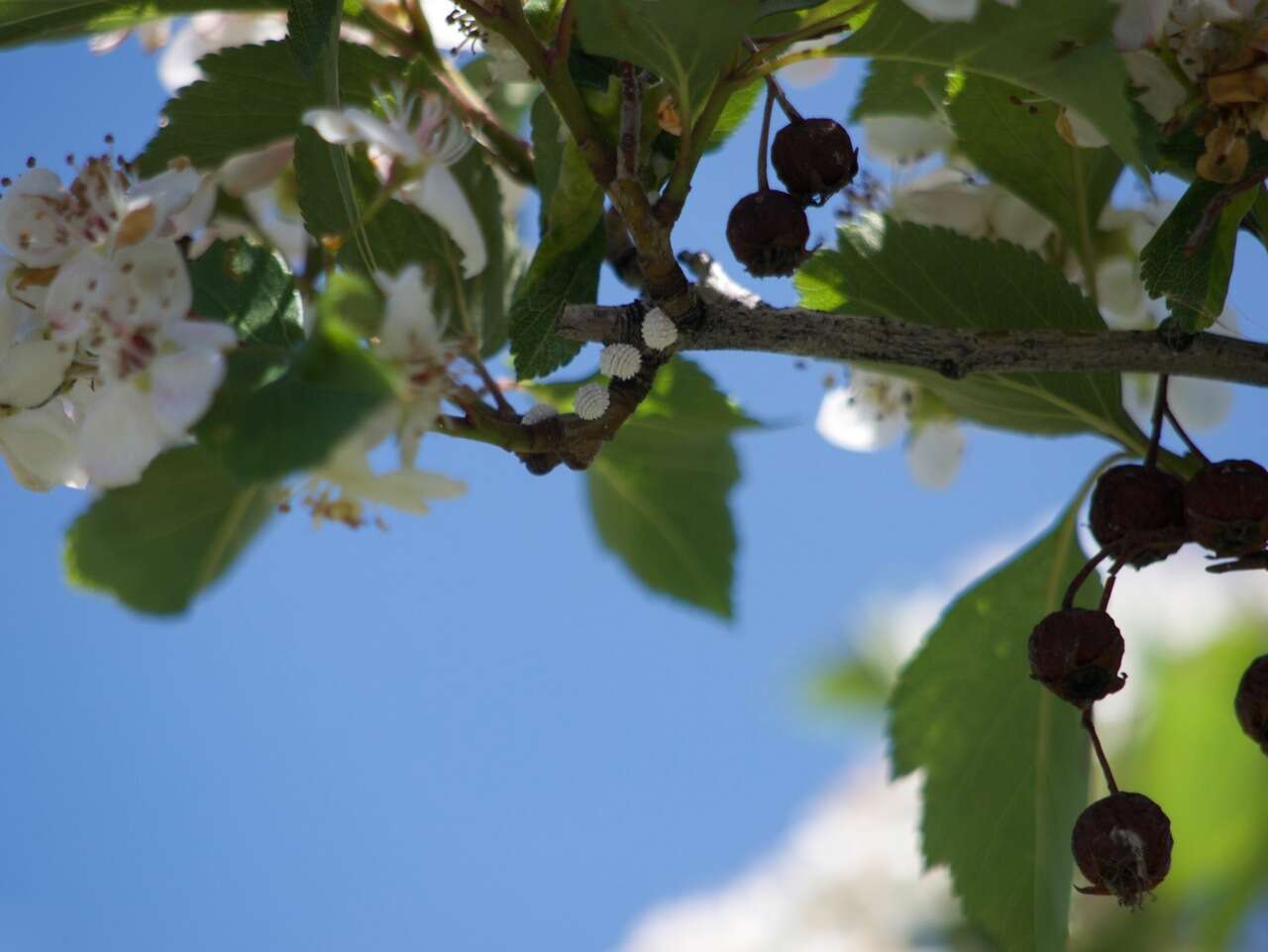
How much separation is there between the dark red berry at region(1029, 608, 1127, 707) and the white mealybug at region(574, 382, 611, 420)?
240 millimetres

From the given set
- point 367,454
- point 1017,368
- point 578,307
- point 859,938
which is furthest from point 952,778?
point 859,938

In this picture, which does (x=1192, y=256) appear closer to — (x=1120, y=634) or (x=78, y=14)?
(x=1120, y=634)

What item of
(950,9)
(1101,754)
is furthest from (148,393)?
(1101,754)

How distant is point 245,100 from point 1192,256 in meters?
0.51

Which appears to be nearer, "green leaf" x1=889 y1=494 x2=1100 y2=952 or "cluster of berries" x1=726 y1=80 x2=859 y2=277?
"cluster of berries" x1=726 y1=80 x2=859 y2=277

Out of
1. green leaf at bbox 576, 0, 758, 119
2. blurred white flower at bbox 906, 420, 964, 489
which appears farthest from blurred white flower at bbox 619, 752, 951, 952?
green leaf at bbox 576, 0, 758, 119

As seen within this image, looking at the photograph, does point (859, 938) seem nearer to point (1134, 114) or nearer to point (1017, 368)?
point (1017, 368)

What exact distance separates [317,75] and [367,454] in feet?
0.78

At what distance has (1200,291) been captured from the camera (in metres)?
0.70

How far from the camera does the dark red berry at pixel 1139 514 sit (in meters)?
0.72

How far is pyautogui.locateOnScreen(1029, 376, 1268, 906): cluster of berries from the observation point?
638 millimetres

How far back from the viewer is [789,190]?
74 cm

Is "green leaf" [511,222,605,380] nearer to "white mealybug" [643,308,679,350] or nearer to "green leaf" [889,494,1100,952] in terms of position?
"white mealybug" [643,308,679,350]

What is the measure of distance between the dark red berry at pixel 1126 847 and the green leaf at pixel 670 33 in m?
0.39
